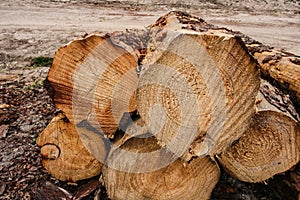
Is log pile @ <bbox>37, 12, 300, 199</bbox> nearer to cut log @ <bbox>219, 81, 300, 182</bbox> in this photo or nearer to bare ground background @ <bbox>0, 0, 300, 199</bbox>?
cut log @ <bbox>219, 81, 300, 182</bbox>

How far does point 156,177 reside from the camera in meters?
2.05

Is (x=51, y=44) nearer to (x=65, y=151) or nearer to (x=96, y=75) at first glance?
(x=65, y=151)

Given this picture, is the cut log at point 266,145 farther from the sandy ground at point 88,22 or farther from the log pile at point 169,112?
the sandy ground at point 88,22

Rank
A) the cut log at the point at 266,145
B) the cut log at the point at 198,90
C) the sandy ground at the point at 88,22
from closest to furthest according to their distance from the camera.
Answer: the cut log at the point at 198,90 → the cut log at the point at 266,145 → the sandy ground at the point at 88,22

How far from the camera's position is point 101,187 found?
2258 mm

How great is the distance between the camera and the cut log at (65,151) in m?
2.14

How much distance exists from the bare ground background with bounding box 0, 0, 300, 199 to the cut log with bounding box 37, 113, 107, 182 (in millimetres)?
144

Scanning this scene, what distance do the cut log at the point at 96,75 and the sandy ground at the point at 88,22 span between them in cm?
339

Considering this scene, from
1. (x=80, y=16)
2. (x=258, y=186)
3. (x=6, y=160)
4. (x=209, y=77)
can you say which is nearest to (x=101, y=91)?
(x=209, y=77)

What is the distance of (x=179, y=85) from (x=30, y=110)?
2.15 metres

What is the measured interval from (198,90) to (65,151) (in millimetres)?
1068

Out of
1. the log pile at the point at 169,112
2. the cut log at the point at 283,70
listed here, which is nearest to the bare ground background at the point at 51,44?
the log pile at the point at 169,112

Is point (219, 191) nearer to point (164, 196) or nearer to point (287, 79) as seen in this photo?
point (164, 196)

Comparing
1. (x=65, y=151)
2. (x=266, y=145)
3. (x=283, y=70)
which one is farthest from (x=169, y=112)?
(x=283, y=70)
